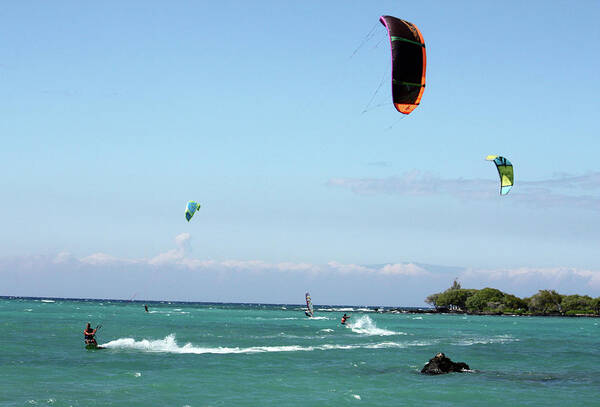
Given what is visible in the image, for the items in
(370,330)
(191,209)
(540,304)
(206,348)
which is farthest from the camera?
(540,304)

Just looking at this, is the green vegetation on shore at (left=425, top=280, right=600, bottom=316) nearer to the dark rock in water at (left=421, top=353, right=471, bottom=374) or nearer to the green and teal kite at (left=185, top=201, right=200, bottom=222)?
the green and teal kite at (left=185, top=201, right=200, bottom=222)

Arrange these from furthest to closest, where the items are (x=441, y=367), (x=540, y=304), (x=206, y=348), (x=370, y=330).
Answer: (x=540, y=304) < (x=370, y=330) < (x=206, y=348) < (x=441, y=367)

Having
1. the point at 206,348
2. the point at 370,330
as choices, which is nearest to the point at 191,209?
the point at 206,348

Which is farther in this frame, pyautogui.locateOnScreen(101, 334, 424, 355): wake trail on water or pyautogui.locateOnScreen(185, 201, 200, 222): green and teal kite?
pyautogui.locateOnScreen(185, 201, 200, 222): green and teal kite

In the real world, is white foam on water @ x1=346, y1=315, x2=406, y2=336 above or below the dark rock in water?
below

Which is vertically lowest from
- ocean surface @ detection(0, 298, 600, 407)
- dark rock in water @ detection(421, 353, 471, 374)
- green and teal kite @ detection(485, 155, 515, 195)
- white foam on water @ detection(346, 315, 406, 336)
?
white foam on water @ detection(346, 315, 406, 336)

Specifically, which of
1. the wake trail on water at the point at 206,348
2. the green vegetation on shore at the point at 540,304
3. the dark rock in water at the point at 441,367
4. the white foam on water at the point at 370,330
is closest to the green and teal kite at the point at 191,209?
the wake trail on water at the point at 206,348

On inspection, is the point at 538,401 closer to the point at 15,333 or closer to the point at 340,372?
the point at 340,372

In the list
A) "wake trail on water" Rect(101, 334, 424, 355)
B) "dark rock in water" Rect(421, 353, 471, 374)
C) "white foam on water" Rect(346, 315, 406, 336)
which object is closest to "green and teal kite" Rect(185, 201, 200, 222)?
"wake trail on water" Rect(101, 334, 424, 355)

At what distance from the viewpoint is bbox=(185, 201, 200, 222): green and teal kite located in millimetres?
57062

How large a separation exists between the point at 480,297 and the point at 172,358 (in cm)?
16948

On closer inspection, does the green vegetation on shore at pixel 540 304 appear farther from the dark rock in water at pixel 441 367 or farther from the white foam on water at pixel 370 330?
the dark rock in water at pixel 441 367

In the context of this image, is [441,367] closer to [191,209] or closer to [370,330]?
[191,209]

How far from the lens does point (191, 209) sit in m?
58.4
